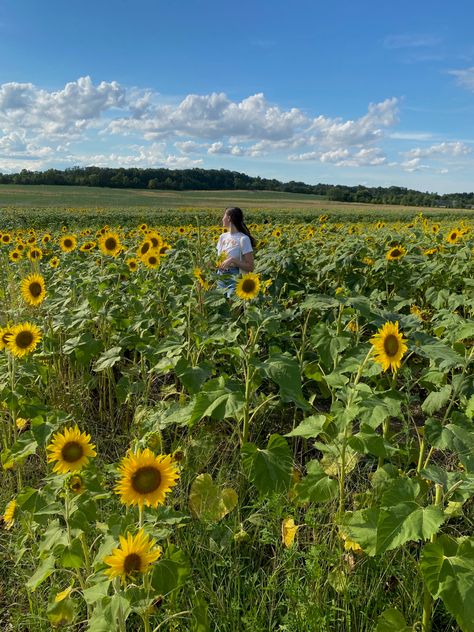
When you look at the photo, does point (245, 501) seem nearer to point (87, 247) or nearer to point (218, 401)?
point (218, 401)

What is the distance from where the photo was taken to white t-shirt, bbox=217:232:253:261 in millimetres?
5711

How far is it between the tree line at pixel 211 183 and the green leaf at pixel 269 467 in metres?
61.2

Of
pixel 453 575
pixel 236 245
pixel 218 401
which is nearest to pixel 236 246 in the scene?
pixel 236 245

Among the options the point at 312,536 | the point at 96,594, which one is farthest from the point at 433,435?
the point at 96,594

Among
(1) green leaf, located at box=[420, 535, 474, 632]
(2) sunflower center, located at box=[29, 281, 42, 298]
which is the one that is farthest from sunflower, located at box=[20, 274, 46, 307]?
(1) green leaf, located at box=[420, 535, 474, 632]

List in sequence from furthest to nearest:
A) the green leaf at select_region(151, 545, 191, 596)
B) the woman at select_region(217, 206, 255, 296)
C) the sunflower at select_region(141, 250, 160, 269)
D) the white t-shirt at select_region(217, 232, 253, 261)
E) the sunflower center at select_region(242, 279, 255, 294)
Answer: the white t-shirt at select_region(217, 232, 253, 261), the woman at select_region(217, 206, 255, 296), the sunflower at select_region(141, 250, 160, 269), the sunflower center at select_region(242, 279, 255, 294), the green leaf at select_region(151, 545, 191, 596)

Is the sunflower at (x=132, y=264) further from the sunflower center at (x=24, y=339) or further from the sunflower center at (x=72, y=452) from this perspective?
the sunflower center at (x=72, y=452)

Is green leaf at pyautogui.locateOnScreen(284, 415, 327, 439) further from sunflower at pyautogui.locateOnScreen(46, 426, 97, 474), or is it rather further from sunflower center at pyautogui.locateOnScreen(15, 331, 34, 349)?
sunflower center at pyautogui.locateOnScreen(15, 331, 34, 349)

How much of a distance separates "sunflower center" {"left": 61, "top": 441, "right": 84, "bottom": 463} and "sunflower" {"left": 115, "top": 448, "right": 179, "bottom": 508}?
1.32 ft

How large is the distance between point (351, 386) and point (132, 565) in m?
1.19

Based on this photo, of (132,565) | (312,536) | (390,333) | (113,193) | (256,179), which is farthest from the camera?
(256,179)

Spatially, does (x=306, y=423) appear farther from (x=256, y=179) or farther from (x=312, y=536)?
(x=256, y=179)

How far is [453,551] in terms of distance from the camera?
5.68 feet

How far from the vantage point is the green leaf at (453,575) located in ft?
5.24
